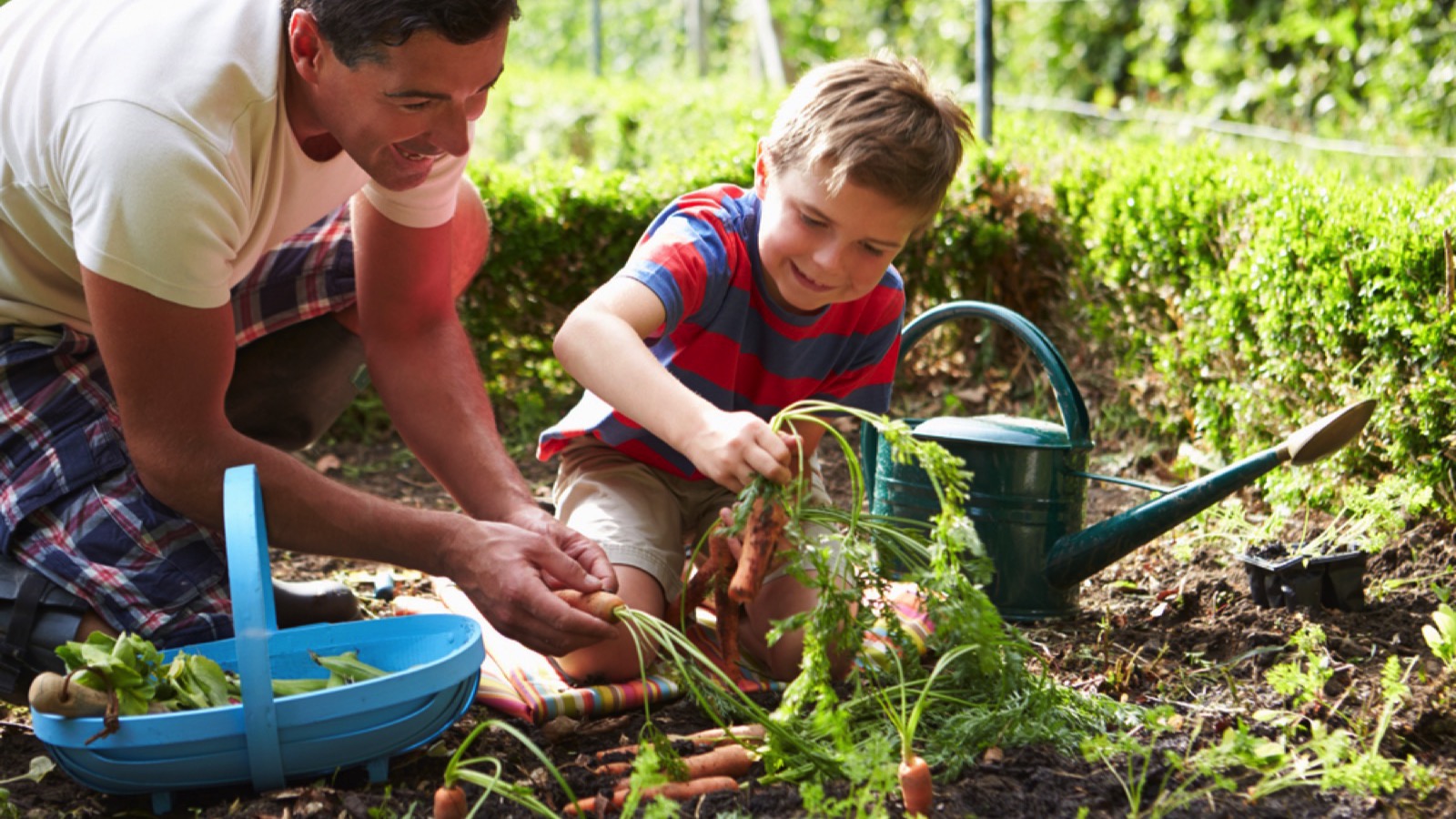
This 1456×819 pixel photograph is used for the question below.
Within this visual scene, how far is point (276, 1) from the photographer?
218cm

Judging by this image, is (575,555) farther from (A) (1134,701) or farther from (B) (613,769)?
(A) (1134,701)

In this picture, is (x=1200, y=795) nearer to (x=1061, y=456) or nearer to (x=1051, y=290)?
(x=1061, y=456)

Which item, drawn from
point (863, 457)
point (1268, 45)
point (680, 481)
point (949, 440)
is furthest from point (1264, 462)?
point (1268, 45)

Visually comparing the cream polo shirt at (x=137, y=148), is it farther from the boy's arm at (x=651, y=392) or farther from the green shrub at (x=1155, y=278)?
the green shrub at (x=1155, y=278)

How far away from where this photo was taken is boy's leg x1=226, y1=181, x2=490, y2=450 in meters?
2.72

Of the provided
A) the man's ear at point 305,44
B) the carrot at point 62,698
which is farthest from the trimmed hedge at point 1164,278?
the carrot at point 62,698

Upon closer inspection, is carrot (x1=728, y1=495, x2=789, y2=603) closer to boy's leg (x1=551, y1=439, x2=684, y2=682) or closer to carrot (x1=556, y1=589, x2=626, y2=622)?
carrot (x1=556, y1=589, x2=626, y2=622)

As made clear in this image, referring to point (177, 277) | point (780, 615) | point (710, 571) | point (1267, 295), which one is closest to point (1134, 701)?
point (780, 615)

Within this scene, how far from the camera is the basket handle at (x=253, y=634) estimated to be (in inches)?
67.4

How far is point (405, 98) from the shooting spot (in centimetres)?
209

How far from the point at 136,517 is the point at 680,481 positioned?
1079 millimetres

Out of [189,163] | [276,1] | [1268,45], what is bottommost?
[189,163]

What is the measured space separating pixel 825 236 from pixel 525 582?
2.68ft

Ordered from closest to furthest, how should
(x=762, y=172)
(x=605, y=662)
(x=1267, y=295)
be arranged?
(x=605, y=662), (x=762, y=172), (x=1267, y=295)
